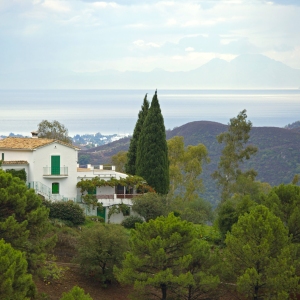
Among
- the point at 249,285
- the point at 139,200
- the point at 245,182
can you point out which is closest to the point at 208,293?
the point at 249,285

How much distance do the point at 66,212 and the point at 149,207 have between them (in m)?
4.63

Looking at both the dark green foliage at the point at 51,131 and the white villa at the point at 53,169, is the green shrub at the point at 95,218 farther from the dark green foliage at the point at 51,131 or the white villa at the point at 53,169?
the dark green foliage at the point at 51,131

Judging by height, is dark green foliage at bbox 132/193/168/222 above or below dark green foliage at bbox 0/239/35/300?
above

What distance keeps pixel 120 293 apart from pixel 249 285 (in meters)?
5.26

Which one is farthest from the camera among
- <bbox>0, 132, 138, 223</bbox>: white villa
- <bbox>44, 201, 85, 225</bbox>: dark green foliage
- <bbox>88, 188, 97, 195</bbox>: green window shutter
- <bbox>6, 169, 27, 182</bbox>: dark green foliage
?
<bbox>88, 188, 97, 195</bbox>: green window shutter

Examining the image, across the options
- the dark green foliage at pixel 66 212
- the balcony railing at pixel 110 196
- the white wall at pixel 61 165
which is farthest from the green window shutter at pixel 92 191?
the dark green foliage at pixel 66 212

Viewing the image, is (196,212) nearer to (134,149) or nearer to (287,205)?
(134,149)

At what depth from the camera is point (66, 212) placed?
3181 centimetres

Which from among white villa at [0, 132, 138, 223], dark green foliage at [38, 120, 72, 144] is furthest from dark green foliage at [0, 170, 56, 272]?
dark green foliage at [38, 120, 72, 144]

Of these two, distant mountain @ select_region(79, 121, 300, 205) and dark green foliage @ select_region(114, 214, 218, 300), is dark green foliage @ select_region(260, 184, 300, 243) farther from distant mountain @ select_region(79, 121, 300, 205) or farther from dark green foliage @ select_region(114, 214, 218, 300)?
distant mountain @ select_region(79, 121, 300, 205)

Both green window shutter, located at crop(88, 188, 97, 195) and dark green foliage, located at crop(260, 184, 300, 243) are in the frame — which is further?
green window shutter, located at crop(88, 188, 97, 195)

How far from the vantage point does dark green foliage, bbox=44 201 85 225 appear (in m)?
31.6

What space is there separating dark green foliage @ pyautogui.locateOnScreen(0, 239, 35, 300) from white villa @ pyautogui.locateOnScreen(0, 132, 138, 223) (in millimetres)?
14815

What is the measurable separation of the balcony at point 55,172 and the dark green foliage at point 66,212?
3.31m
